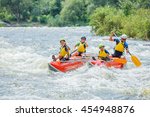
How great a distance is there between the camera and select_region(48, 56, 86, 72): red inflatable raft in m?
17.7

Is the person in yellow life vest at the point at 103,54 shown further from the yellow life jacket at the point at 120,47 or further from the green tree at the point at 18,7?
the green tree at the point at 18,7

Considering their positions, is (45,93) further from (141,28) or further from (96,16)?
(96,16)

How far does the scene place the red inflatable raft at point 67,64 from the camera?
17734 millimetres

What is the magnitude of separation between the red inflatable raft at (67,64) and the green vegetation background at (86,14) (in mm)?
16457

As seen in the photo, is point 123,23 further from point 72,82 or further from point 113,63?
point 72,82

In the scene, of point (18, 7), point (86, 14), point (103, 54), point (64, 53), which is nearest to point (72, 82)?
point (64, 53)

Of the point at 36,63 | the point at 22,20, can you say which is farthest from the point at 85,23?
the point at 36,63

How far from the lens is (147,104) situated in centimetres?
980

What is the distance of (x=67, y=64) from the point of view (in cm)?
1795

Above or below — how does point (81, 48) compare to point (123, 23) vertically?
above

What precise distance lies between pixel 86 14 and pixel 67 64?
56.3 metres

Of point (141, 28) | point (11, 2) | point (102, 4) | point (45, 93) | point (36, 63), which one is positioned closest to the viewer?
point (45, 93)

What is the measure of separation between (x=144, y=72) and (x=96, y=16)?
78.0 ft

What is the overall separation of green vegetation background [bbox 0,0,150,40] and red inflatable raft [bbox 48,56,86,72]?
16457 millimetres
